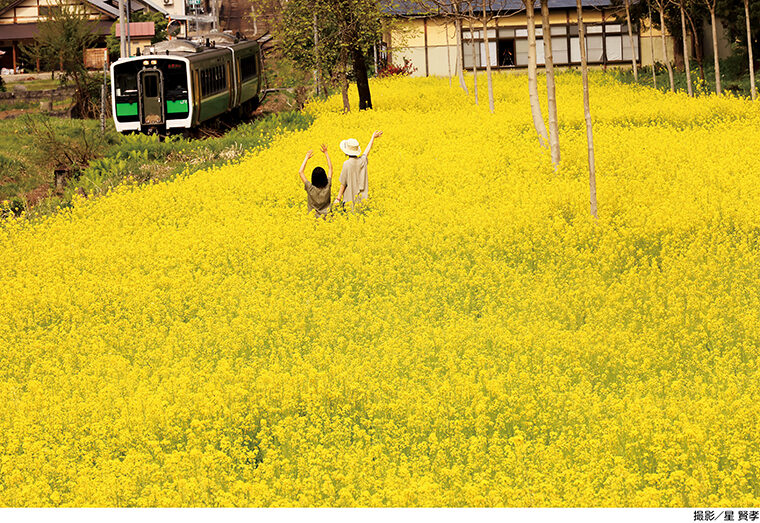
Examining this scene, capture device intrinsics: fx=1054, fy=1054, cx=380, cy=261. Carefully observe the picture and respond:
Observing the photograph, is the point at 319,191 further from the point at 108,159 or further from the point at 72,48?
the point at 72,48

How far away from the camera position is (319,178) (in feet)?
49.7

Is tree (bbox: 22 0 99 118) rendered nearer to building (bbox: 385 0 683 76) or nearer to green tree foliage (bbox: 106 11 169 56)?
green tree foliage (bbox: 106 11 169 56)

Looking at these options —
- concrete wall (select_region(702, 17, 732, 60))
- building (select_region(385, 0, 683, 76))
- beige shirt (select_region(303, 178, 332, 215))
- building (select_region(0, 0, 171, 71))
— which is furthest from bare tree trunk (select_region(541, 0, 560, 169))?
building (select_region(0, 0, 171, 71))

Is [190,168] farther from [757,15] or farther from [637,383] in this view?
[757,15]

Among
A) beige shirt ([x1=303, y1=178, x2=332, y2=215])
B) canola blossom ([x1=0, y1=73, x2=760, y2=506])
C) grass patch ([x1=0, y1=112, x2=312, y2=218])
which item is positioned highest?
grass patch ([x1=0, y1=112, x2=312, y2=218])

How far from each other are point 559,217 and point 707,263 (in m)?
2.89

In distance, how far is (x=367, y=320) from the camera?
1064 cm

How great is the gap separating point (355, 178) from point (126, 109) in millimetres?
16548

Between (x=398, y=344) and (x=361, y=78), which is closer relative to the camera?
(x=398, y=344)

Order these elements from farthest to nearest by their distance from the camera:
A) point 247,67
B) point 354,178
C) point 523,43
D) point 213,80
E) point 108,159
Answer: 1. point 523,43
2. point 247,67
3. point 213,80
4. point 108,159
5. point 354,178

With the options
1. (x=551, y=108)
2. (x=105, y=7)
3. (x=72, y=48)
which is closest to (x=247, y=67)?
(x=72, y=48)

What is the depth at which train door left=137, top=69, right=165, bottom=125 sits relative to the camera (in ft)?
97.9

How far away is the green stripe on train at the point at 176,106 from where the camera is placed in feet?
96.9

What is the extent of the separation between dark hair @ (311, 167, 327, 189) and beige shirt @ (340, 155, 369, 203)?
22.2 inches
